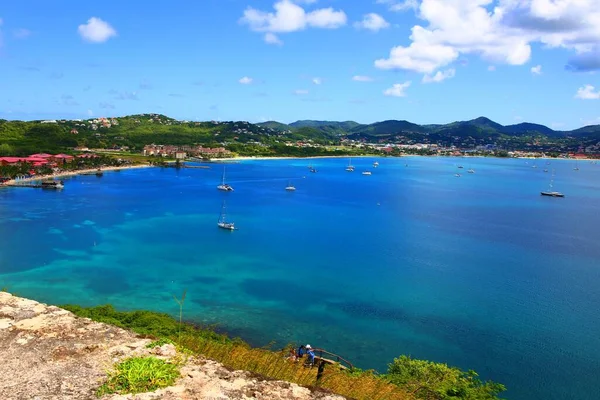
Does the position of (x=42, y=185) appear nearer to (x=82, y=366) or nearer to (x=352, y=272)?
(x=352, y=272)

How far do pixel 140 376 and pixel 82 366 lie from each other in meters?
0.78

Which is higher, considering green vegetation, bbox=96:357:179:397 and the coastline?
green vegetation, bbox=96:357:179:397

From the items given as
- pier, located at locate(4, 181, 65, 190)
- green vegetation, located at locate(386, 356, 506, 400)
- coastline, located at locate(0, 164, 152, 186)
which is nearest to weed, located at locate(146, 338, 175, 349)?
green vegetation, located at locate(386, 356, 506, 400)

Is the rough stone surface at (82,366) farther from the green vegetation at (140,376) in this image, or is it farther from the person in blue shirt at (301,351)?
the person in blue shirt at (301,351)

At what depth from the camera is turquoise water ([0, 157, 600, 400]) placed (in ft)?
62.7

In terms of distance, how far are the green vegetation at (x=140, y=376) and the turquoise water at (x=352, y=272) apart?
1400cm

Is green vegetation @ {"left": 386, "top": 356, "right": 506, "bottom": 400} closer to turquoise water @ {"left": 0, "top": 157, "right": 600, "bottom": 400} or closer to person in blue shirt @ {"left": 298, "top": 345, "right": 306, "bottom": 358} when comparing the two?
person in blue shirt @ {"left": 298, "top": 345, "right": 306, "bottom": 358}

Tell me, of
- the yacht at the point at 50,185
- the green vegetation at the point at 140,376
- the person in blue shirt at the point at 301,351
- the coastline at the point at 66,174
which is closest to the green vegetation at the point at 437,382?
the person in blue shirt at the point at 301,351

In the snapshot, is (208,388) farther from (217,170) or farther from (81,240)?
(217,170)

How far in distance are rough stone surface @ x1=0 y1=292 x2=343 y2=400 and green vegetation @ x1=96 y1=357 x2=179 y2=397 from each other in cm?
8

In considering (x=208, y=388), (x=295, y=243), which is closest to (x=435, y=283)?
(x=295, y=243)

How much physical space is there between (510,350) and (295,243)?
20547 millimetres

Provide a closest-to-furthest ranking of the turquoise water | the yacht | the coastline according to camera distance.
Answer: the turquoise water, the yacht, the coastline

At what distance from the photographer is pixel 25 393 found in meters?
4.18
